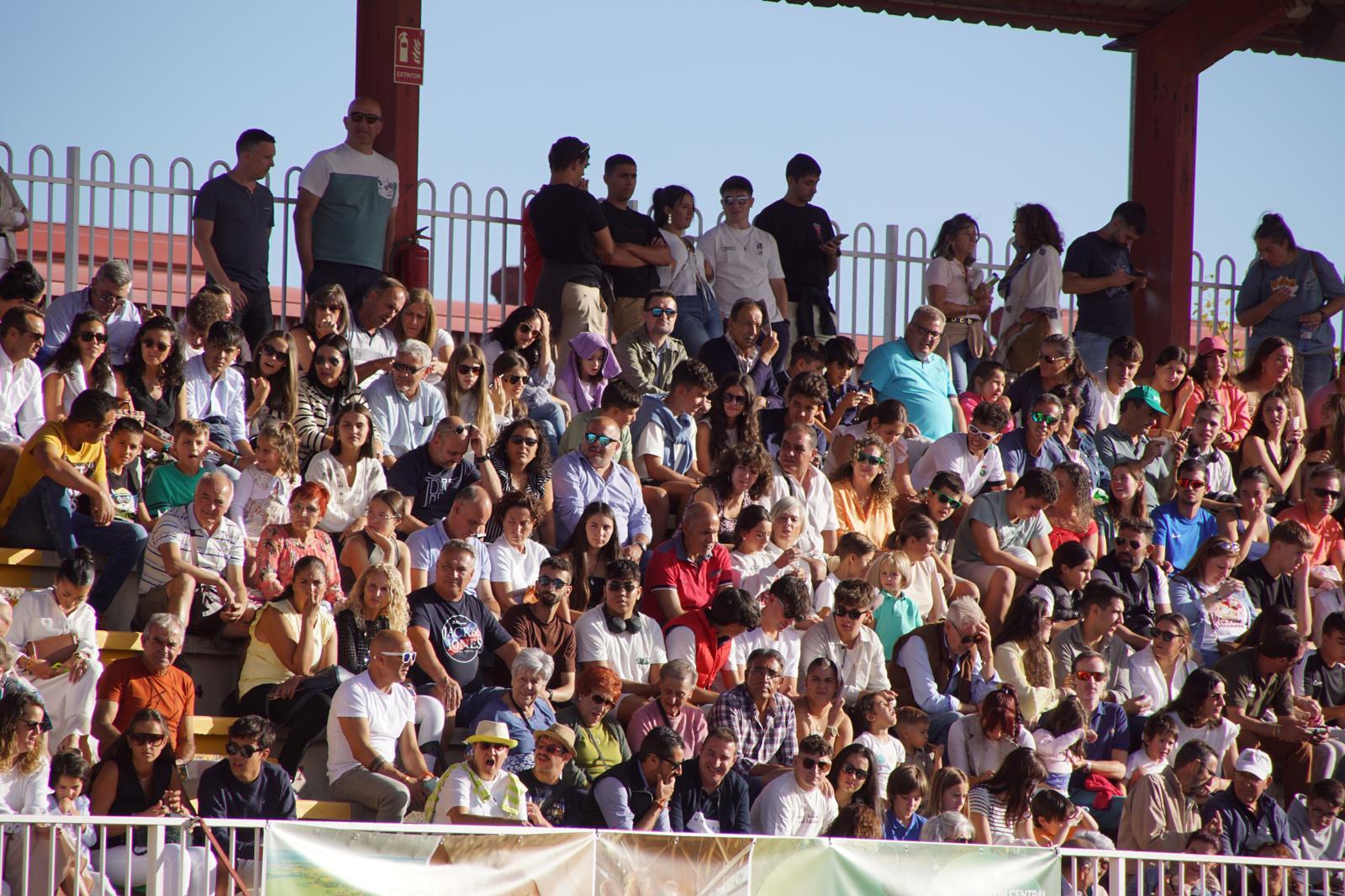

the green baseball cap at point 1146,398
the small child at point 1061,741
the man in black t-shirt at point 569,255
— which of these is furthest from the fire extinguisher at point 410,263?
the small child at point 1061,741

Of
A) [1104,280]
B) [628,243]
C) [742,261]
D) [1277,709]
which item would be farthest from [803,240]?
[1277,709]

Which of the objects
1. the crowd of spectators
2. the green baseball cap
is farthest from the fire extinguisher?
the green baseball cap

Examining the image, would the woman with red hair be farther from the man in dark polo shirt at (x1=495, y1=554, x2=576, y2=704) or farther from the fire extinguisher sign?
the fire extinguisher sign

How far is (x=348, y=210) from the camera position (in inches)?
532

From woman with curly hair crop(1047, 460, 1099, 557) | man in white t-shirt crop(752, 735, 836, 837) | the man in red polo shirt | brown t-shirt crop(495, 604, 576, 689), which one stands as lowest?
man in white t-shirt crop(752, 735, 836, 837)

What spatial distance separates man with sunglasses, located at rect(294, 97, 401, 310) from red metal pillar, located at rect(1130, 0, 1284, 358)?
661 centimetres

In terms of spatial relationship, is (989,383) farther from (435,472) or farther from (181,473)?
(181,473)

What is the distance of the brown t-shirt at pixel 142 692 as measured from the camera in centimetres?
902

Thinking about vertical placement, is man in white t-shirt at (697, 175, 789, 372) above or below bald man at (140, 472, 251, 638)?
above

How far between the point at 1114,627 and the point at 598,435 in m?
3.19

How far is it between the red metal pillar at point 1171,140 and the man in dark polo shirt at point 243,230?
744 cm

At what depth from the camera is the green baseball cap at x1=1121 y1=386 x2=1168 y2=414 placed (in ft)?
45.8

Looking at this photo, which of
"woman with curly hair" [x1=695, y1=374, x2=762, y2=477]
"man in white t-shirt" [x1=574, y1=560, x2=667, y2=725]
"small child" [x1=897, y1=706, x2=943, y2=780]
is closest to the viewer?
"man in white t-shirt" [x1=574, y1=560, x2=667, y2=725]

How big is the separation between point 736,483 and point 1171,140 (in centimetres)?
724
